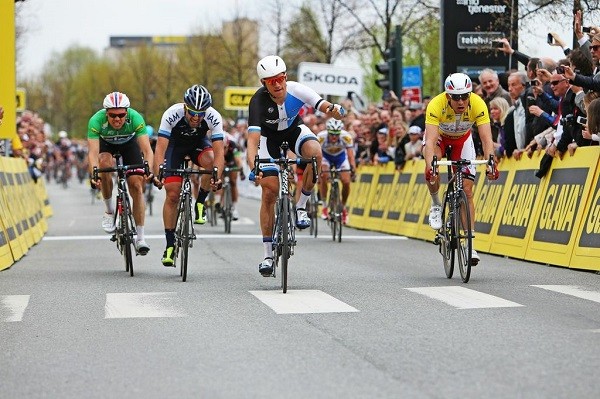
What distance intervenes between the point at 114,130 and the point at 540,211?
514cm

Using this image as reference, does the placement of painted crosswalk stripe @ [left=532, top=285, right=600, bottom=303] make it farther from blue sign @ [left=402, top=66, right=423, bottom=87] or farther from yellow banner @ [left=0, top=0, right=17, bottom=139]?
blue sign @ [left=402, top=66, right=423, bottom=87]

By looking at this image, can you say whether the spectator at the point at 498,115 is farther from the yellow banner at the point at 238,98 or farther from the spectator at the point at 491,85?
the yellow banner at the point at 238,98

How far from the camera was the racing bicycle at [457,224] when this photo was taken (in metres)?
12.3

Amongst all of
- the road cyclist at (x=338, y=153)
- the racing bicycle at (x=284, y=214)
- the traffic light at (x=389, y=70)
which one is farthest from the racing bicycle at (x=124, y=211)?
the traffic light at (x=389, y=70)

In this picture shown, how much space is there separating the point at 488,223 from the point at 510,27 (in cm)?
533

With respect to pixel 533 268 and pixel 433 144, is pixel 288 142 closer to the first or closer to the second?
pixel 433 144

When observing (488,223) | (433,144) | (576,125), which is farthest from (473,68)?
(433,144)

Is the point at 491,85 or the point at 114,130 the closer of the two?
Answer: the point at 114,130

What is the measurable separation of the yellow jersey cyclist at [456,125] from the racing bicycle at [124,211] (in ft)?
11.0

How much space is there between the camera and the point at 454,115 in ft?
42.5

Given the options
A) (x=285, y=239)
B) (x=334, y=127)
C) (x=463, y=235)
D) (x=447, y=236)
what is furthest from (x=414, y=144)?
(x=285, y=239)

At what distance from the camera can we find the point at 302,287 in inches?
471

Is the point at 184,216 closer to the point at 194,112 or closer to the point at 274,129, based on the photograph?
the point at 194,112

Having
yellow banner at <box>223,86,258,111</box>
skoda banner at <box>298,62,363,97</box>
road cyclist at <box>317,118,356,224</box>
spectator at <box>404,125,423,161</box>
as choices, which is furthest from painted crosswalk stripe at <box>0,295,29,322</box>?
yellow banner at <box>223,86,258,111</box>
